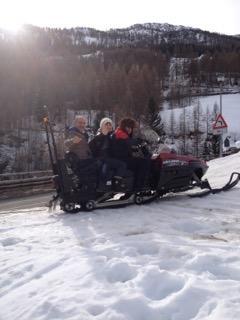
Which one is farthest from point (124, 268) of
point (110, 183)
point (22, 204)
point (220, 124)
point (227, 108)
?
point (227, 108)

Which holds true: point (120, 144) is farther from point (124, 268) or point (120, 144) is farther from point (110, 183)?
point (124, 268)

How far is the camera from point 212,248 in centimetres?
503

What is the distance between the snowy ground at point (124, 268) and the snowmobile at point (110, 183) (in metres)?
0.93

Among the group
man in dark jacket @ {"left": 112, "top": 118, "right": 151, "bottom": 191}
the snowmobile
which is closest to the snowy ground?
the snowmobile

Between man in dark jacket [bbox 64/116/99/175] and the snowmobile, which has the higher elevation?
man in dark jacket [bbox 64/116/99/175]

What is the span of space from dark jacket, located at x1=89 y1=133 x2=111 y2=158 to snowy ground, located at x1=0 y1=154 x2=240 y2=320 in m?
1.51

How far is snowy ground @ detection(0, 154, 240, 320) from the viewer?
3.68m

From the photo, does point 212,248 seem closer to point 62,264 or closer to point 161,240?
point 161,240

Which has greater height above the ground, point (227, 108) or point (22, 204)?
point (227, 108)

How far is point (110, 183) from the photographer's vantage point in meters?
8.42

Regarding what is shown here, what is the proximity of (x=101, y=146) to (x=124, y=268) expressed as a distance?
13.6 ft

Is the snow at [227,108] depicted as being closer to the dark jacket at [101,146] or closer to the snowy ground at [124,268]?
the dark jacket at [101,146]

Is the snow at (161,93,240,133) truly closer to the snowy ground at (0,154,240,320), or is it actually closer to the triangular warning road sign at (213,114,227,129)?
the triangular warning road sign at (213,114,227,129)

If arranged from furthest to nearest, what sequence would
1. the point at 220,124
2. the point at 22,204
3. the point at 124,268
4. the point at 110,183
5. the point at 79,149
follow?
1. the point at 220,124
2. the point at 22,204
3. the point at 110,183
4. the point at 79,149
5. the point at 124,268
